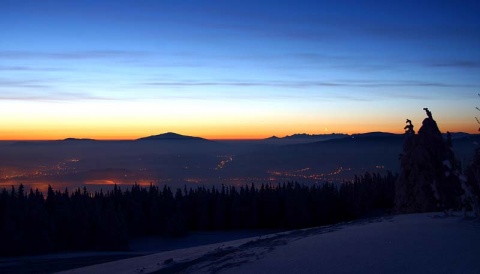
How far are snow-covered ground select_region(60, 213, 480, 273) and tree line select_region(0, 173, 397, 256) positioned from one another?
1400 inches

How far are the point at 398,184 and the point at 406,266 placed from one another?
24.6m

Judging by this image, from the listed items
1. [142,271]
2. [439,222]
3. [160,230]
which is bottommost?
[160,230]

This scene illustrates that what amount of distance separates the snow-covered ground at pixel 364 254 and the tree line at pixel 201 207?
35553 millimetres

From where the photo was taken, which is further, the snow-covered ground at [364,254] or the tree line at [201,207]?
the tree line at [201,207]

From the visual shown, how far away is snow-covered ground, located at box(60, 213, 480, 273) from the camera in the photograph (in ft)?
31.0

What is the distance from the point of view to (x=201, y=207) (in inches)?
2281

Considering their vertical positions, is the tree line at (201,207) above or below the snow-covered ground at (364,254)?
below

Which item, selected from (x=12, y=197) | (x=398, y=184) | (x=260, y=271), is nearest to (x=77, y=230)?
(x=12, y=197)

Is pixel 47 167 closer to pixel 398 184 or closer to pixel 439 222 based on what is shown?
pixel 398 184

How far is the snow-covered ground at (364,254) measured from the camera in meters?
9.45

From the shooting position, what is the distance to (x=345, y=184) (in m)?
61.7

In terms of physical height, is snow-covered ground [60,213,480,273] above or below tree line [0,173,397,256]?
above

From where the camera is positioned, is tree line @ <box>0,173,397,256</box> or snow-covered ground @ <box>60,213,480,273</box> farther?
tree line @ <box>0,173,397,256</box>

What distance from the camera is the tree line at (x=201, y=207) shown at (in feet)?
156
